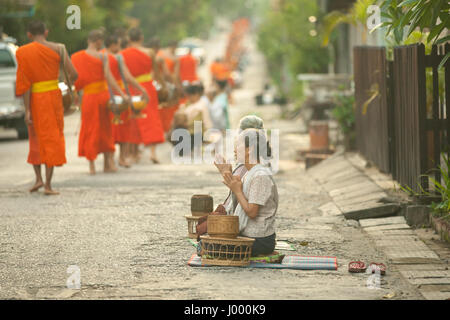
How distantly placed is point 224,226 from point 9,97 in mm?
13922

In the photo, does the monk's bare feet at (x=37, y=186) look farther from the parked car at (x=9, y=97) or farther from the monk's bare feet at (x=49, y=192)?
the parked car at (x=9, y=97)

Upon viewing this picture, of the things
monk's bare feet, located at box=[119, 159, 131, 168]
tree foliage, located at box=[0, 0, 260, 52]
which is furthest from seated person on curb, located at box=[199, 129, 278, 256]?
tree foliage, located at box=[0, 0, 260, 52]

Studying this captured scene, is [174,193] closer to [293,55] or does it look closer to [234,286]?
[234,286]

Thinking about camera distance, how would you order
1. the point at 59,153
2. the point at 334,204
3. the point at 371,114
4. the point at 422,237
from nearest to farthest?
the point at 422,237, the point at 334,204, the point at 59,153, the point at 371,114

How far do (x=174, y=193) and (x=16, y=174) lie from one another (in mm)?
3563

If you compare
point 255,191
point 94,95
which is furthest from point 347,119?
point 255,191

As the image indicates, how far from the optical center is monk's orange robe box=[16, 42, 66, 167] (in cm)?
1127

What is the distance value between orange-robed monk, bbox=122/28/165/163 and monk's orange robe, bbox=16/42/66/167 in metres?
3.33

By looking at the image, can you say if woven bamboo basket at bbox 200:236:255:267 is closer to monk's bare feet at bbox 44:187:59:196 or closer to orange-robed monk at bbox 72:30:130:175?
monk's bare feet at bbox 44:187:59:196

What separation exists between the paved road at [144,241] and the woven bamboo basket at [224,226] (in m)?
0.27

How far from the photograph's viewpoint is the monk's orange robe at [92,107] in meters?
13.4

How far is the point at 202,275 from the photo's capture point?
6973 mm
